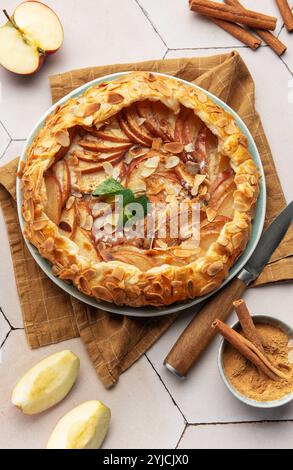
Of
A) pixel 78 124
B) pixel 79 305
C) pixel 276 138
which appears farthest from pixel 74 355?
pixel 276 138

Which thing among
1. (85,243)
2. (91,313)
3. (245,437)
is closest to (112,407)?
(91,313)

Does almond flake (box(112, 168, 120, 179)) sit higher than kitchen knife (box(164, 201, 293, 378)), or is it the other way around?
almond flake (box(112, 168, 120, 179))

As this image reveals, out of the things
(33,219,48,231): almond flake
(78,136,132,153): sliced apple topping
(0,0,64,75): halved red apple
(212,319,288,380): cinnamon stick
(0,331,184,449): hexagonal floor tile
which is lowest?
(0,331,184,449): hexagonal floor tile

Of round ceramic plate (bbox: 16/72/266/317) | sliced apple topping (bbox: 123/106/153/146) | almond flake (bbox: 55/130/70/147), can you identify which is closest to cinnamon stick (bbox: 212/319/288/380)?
round ceramic plate (bbox: 16/72/266/317)

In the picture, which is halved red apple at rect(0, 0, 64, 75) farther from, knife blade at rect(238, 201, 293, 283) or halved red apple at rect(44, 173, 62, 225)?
knife blade at rect(238, 201, 293, 283)

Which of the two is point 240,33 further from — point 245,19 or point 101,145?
point 101,145

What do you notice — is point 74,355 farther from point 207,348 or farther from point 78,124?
point 78,124
